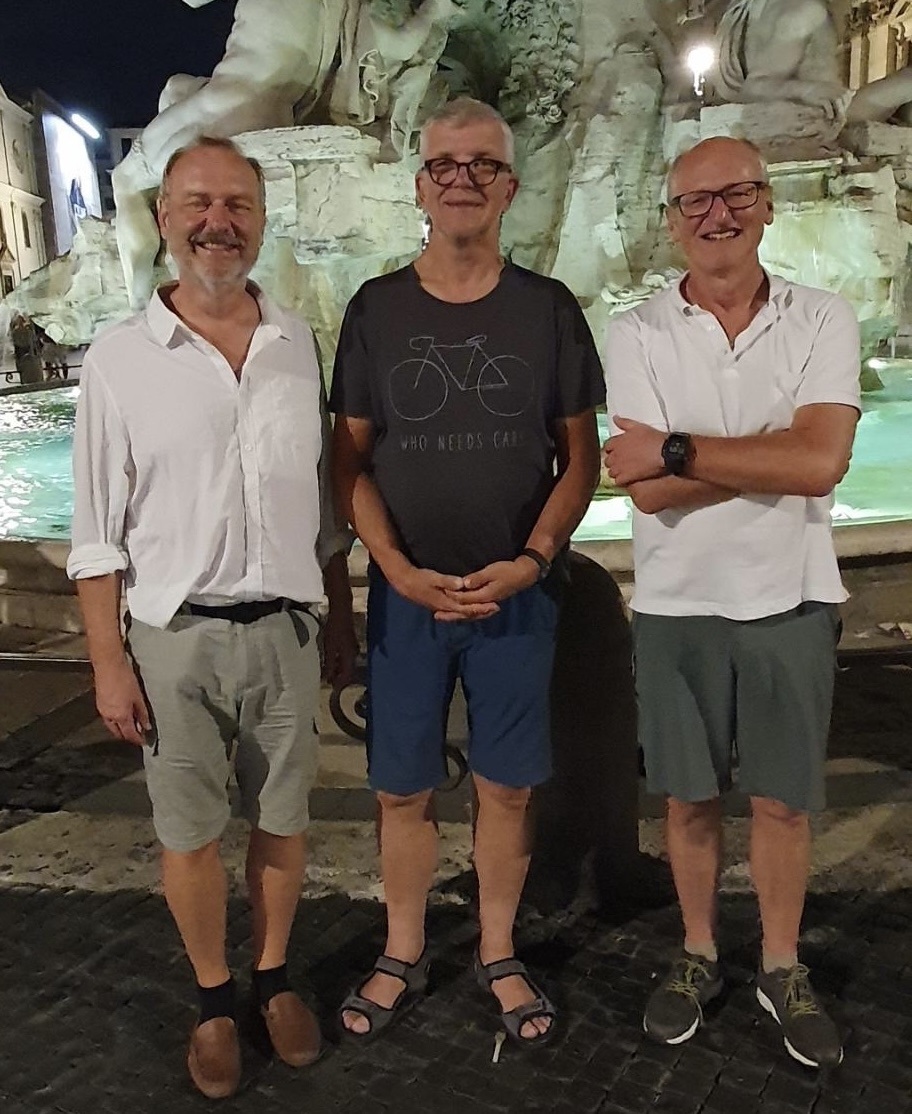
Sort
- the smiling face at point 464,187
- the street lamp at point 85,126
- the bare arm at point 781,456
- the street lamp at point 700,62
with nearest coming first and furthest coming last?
the bare arm at point 781,456 < the smiling face at point 464,187 < the street lamp at point 700,62 < the street lamp at point 85,126

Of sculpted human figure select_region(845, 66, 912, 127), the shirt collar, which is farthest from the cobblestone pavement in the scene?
sculpted human figure select_region(845, 66, 912, 127)

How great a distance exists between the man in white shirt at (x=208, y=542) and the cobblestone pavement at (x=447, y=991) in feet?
0.65

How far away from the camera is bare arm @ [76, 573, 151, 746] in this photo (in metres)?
2.31

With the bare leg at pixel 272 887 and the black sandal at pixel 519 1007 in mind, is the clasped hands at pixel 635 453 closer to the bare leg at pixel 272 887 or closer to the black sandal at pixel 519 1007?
the bare leg at pixel 272 887

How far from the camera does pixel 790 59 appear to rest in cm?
765

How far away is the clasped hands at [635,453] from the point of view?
228cm

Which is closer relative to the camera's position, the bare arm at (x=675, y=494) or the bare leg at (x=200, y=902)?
the bare arm at (x=675, y=494)

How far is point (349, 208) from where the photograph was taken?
718 centimetres

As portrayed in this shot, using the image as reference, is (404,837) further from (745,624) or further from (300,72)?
(300,72)

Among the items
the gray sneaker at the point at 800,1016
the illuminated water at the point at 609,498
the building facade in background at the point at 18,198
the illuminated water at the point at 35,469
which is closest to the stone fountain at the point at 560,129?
the illuminated water at the point at 609,498

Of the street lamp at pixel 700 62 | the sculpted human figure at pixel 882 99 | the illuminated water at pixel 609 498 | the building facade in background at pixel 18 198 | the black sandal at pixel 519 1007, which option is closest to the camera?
the black sandal at pixel 519 1007

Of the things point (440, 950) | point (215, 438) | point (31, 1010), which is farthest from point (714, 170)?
point (31, 1010)

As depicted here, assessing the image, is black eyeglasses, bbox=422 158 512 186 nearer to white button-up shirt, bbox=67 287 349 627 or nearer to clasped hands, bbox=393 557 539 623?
white button-up shirt, bbox=67 287 349 627

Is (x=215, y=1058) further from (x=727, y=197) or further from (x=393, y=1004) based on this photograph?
(x=727, y=197)
